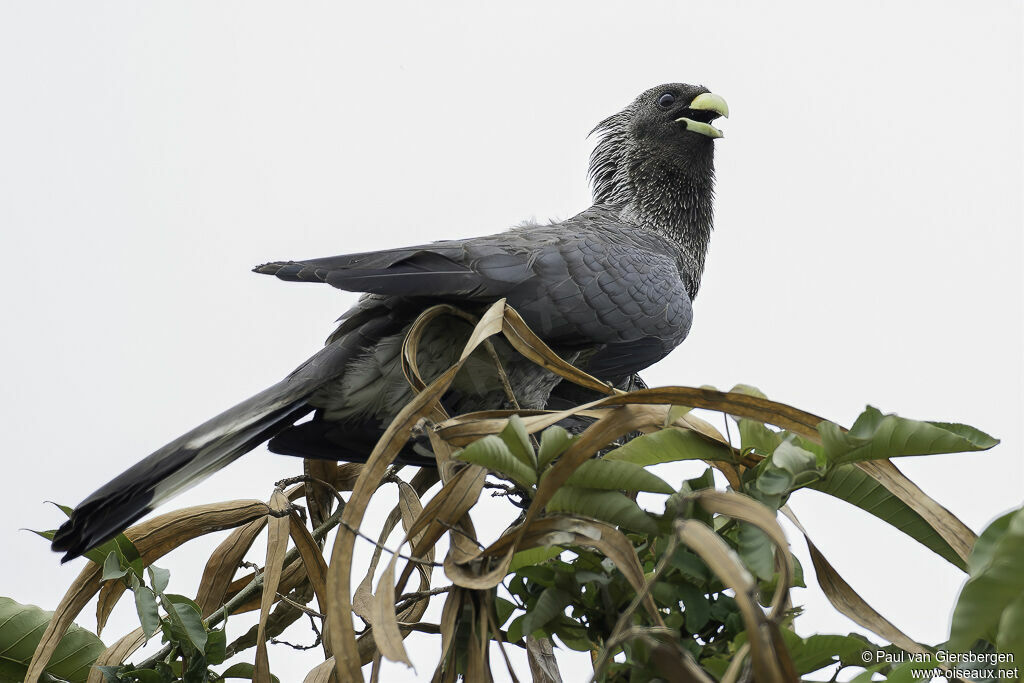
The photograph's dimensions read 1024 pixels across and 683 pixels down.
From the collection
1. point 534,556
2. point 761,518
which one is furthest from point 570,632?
point 761,518

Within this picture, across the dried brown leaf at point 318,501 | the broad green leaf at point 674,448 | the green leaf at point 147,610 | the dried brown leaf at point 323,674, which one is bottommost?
the dried brown leaf at point 323,674

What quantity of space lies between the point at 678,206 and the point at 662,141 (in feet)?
1.29

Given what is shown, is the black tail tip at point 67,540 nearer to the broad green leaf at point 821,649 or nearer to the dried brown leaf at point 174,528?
the dried brown leaf at point 174,528

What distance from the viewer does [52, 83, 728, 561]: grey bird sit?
93.3 inches

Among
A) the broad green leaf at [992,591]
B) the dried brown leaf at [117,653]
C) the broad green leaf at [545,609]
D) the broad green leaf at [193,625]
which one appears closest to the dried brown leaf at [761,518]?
Answer: the broad green leaf at [992,591]

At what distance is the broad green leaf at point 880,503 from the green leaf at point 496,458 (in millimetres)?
492

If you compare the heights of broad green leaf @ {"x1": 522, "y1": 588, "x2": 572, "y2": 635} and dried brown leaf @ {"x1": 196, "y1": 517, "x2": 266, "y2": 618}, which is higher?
dried brown leaf @ {"x1": 196, "y1": 517, "x2": 266, "y2": 618}

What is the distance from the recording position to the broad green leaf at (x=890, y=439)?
151cm

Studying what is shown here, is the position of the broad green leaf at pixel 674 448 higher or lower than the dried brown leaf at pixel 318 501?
lower

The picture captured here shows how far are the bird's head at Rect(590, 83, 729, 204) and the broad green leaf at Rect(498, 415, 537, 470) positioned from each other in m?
2.88

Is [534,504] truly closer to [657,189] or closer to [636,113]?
[657,189]

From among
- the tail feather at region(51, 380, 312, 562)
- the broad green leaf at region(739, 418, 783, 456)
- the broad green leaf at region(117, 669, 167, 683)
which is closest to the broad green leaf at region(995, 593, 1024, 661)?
the broad green leaf at region(739, 418, 783, 456)

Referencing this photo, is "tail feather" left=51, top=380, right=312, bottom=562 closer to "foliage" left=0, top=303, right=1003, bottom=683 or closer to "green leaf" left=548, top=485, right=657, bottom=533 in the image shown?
"foliage" left=0, top=303, right=1003, bottom=683

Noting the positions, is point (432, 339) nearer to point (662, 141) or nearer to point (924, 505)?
point (924, 505)
